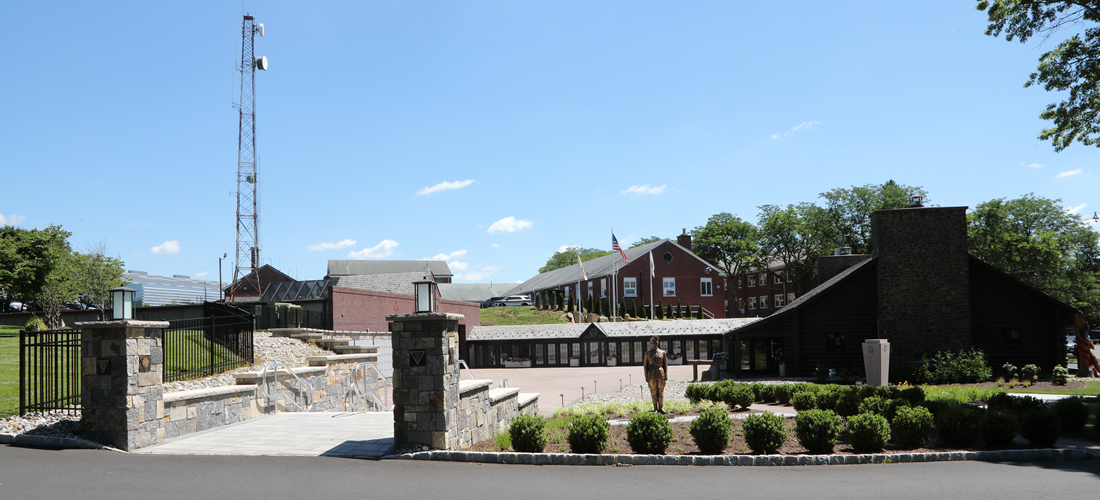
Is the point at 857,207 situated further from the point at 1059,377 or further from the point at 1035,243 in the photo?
the point at 1059,377

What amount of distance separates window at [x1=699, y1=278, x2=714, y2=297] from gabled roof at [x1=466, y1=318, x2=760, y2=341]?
19554 mm

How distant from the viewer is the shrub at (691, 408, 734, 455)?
10.1 metres

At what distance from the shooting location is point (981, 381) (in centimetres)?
2475

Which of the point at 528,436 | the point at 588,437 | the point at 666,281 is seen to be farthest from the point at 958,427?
the point at 666,281

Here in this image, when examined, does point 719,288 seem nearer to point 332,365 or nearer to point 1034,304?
point 1034,304

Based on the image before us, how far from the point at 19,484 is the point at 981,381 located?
26935mm

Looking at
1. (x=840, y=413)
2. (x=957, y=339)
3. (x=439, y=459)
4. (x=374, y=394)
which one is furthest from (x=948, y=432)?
(x=957, y=339)

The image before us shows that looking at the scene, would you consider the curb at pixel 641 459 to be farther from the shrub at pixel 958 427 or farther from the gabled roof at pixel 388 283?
the gabled roof at pixel 388 283

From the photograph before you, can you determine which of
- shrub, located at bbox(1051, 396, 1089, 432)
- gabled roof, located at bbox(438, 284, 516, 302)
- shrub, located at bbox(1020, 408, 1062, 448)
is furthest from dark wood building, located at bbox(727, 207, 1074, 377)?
A: gabled roof, located at bbox(438, 284, 516, 302)

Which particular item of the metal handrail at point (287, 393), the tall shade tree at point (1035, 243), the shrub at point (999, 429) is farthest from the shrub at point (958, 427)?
the tall shade tree at point (1035, 243)

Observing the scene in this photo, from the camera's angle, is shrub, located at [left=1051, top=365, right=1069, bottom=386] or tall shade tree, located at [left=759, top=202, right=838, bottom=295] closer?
shrub, located at [left=1051, top=365, right=1069, bottom=386]

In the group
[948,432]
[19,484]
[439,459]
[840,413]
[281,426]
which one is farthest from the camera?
[840,413]

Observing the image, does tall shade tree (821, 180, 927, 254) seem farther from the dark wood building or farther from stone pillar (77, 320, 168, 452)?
stone pillar (77, 320, 168, 452)

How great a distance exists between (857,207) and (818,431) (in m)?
60.1
